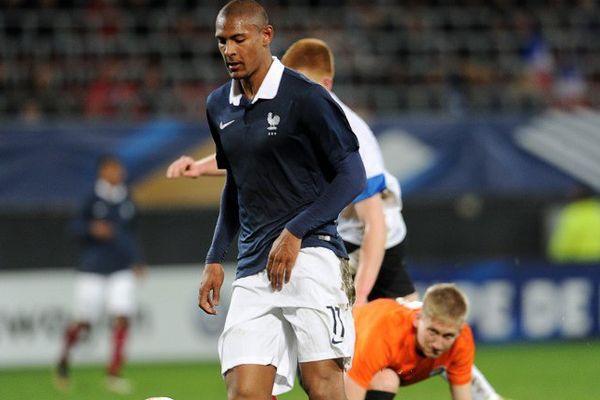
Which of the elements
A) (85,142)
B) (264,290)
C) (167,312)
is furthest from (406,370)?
(85,142)

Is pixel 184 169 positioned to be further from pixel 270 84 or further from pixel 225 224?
pixel 270 84

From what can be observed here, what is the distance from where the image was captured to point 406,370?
6.59 m

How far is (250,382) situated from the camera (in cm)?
506

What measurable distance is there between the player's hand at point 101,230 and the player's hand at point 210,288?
23.4 feet

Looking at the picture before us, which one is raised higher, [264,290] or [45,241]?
[264,290]

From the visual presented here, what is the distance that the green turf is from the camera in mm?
10539

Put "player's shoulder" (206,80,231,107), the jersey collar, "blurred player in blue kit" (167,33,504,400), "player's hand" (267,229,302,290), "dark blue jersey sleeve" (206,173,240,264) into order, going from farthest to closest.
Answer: "blurred player in blue kit" (167,33,504,400)
"dark blue jersey sleeve" (206,173,240,264)
"player's shoulder" (206,80,231,107)
the jersey collar
"player's hand" (267,229,302,290)

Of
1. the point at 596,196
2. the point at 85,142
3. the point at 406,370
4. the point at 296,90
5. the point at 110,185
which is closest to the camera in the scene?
the point at 296,90

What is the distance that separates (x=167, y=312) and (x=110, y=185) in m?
2.13

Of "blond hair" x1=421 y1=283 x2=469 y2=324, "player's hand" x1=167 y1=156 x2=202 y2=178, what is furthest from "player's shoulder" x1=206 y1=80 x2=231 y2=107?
"blond hair" x1=421 y1=283 x2=469 y2=324

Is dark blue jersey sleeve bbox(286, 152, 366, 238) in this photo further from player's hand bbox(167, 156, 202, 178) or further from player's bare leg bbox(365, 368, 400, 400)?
player's bare leg bbox(365, 368, 400, 400)

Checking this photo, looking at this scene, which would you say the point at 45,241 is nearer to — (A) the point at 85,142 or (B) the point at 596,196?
(A) the point at 85,142

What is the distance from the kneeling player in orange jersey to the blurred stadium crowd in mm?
9270

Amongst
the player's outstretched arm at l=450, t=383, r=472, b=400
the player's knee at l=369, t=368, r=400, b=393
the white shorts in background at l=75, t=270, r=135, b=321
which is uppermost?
the player's knee at l=369, t=368, r=400, b=393
